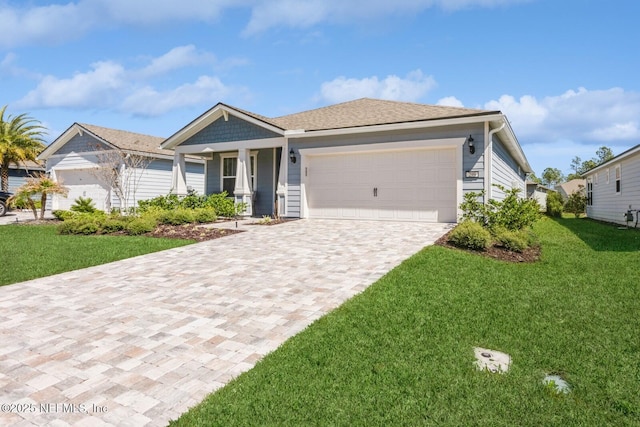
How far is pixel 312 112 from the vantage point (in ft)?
50.7

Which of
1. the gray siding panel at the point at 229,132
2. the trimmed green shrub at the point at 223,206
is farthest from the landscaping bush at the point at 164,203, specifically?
the gray siding panel at the point at 229,132

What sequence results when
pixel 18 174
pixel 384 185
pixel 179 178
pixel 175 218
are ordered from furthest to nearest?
pixel 18 174
pixel 179 178
pixel 384 185
pixel 175 218

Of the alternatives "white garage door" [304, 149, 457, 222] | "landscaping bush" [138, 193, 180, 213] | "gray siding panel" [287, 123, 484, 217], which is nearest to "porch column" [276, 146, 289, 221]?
"gray siding panel" [287, 123, 484, 217]

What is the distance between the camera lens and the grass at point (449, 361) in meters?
2.28

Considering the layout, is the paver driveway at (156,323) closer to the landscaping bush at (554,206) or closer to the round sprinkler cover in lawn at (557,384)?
the round sprinkler cover in lawn at (557,384)

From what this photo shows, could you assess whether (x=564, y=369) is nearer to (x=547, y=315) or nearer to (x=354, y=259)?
(x=547, y=315)

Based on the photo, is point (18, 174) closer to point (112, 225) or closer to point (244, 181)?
point (112, 225)

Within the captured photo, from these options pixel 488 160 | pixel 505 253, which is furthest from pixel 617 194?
pixel 505 253

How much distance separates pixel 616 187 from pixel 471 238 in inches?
545

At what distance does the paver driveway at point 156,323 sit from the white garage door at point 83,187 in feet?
45.3

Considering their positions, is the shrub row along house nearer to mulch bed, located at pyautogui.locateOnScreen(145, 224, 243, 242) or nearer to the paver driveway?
mulch bed, located at pyautogui.locateOnScreen(145, 224, 243, 242)

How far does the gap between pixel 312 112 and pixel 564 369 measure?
45.5 ft

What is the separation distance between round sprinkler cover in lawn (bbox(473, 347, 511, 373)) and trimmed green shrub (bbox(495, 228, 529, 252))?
16.3 ft

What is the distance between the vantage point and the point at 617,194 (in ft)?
53.3
